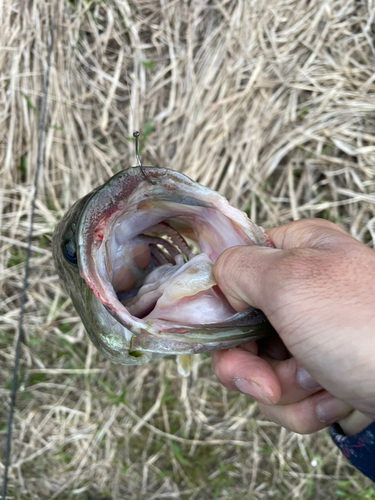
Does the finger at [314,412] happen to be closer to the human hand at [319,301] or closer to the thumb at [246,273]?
the human hand at [319,301]

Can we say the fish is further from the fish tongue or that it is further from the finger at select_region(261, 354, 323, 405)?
the finger at select_region(261, 354, 323, 405)

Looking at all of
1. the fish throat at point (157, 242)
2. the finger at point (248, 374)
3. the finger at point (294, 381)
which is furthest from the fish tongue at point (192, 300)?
the finger at point (294, 381)

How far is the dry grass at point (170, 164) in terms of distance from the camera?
229 centimetres

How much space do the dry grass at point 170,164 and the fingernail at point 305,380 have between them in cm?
120

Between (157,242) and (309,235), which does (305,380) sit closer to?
(309,235)

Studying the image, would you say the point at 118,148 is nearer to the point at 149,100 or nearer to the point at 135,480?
the point at 149,100

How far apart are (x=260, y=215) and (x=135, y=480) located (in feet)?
6.52

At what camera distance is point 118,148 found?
247 cm

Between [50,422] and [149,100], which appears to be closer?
[149,100]

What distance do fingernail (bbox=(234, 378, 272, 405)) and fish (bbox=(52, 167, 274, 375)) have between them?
0.64 ft

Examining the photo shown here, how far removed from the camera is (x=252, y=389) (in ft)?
4.03

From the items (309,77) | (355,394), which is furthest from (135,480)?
(309,77)

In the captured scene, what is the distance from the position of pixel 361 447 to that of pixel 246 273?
2.38 feet

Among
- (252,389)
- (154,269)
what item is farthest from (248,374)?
(154,269)
